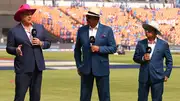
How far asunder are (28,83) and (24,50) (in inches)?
21.7

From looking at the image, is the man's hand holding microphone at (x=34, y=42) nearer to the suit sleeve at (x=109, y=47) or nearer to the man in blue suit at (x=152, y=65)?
the suit sleeve at (x=109, y=47)

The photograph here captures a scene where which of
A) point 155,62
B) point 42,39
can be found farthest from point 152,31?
point 42,39

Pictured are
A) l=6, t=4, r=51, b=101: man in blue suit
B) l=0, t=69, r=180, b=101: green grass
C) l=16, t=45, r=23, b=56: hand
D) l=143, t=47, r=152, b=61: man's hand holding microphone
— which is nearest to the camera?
l=16, t=45, r=23, b=56: hand

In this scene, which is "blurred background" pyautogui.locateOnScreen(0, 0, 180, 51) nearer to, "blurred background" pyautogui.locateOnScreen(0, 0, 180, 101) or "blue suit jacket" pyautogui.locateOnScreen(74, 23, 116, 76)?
"blurred background" pyautogui.locateOnScreen(0, 0, 180, 101)

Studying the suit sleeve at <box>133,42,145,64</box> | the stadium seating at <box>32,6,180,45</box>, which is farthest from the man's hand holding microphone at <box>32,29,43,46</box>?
the stadium seating at <box>32,6,180,45</box>

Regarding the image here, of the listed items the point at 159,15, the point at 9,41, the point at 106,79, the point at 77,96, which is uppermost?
the point at 9,41

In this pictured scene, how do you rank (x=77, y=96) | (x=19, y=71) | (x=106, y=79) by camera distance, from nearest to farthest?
(x=19, y=71)
(x=106, y=79)
(x=77, y=96)

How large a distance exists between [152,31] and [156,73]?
2.40ft

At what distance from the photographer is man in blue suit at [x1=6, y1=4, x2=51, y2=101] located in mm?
8750

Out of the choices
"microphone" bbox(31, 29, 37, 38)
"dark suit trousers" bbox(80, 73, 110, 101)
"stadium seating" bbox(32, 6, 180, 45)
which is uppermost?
"microphone" bbox(31, 29, 37, 38)

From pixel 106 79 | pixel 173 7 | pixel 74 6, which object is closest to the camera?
pixel 106 79

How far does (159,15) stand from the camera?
70375mm

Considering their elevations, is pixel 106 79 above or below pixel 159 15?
above

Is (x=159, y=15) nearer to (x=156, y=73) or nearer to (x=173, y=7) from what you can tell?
(x=173, y=7)
